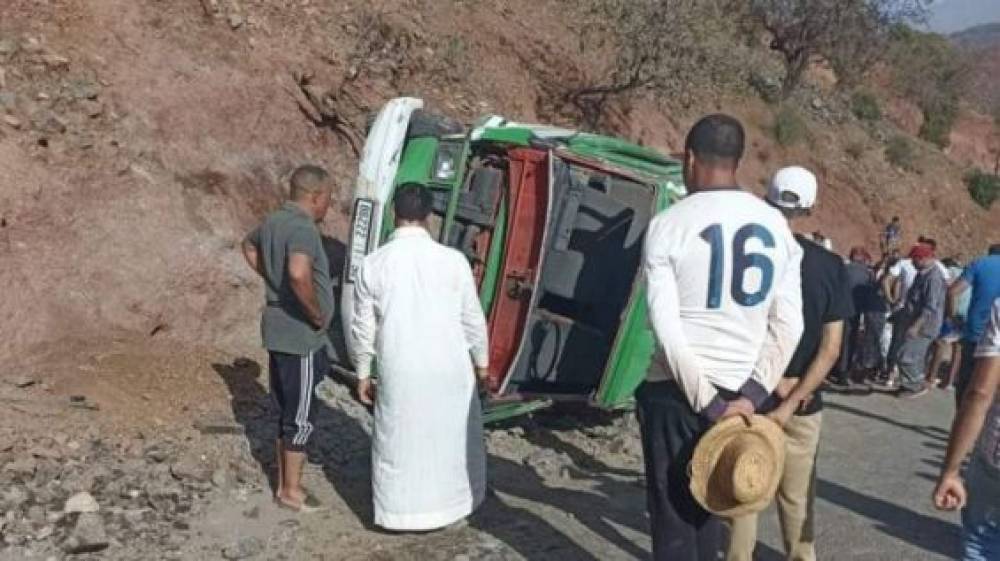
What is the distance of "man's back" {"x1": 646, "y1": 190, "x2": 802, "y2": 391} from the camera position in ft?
12.3

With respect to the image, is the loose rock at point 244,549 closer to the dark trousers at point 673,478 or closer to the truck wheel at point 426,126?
the dark trousers at point 673,478

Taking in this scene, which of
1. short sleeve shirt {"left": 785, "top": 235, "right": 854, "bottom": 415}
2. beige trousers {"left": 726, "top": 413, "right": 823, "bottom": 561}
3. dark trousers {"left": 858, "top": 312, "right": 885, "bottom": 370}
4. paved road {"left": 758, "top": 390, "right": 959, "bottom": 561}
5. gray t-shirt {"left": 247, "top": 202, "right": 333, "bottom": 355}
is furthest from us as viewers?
dark trousers {"left": 858, "top": 312, "right": 885, "bottom": 370}

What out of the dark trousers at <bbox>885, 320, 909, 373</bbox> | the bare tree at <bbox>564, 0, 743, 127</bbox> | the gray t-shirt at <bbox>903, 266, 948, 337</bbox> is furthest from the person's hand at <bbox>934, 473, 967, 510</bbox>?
the bare tree at <bbox>564, 0, 743, 127</bbox>

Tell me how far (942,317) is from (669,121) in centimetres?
802

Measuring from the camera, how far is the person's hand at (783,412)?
4.18 metres

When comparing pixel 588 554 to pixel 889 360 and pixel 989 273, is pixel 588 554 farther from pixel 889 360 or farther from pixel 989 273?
pixel 889 360

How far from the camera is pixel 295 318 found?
18.7 ft

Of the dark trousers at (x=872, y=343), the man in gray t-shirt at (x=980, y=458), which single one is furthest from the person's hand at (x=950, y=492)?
the dark trousers at (x=872, y=343)

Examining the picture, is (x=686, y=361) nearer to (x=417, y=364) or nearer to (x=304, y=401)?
(x=417, y=364)

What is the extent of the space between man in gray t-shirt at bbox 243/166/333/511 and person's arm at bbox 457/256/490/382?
0.79 metres

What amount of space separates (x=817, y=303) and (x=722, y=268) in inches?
33.4

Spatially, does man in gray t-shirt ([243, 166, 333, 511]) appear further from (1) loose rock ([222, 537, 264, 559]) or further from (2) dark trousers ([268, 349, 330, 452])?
(1) loose rock ([222, 537, 264, 559])

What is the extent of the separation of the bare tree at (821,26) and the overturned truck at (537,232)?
1749 centimetres

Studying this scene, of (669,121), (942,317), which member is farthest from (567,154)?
(669,121)
